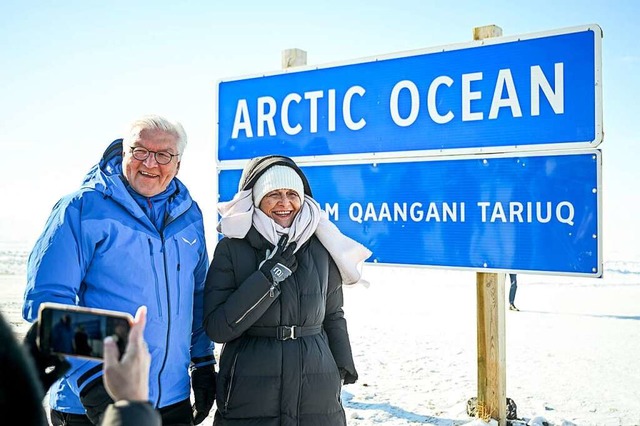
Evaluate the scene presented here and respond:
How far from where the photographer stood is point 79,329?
1041 millimetres

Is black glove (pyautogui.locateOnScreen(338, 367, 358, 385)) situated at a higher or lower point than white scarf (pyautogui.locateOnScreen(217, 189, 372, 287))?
lower

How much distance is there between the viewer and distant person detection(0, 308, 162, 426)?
0.66m

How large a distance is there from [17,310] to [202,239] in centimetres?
950

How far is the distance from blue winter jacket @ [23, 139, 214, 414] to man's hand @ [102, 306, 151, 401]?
1.09 m

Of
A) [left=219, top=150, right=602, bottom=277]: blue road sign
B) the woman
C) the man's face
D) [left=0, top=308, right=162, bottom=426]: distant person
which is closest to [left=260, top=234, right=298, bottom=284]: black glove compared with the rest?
the woman

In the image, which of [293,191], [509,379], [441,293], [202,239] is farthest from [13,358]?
[441,293]

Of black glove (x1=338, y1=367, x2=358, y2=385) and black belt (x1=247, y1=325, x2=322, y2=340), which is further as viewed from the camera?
black glove (x1=338, y1=367, x2=358, y2=385)

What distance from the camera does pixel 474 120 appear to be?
363cm

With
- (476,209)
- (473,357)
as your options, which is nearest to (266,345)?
(476,209)

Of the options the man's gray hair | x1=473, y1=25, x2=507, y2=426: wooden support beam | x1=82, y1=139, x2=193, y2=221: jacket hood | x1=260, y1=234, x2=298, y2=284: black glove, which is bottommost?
x1=473, y1=25, x2=507, y2=426: wooden support beam

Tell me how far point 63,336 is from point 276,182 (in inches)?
64.3

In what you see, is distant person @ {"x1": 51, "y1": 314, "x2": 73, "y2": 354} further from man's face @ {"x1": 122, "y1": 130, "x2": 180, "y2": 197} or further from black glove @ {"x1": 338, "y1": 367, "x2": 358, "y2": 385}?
black glove @ {"x1": 338, "y1": 367, "x2": 358, "y2": 385}

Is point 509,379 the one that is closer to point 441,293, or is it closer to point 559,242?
point 559,242

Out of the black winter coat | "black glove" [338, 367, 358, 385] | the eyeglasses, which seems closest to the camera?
the eyeglasses
